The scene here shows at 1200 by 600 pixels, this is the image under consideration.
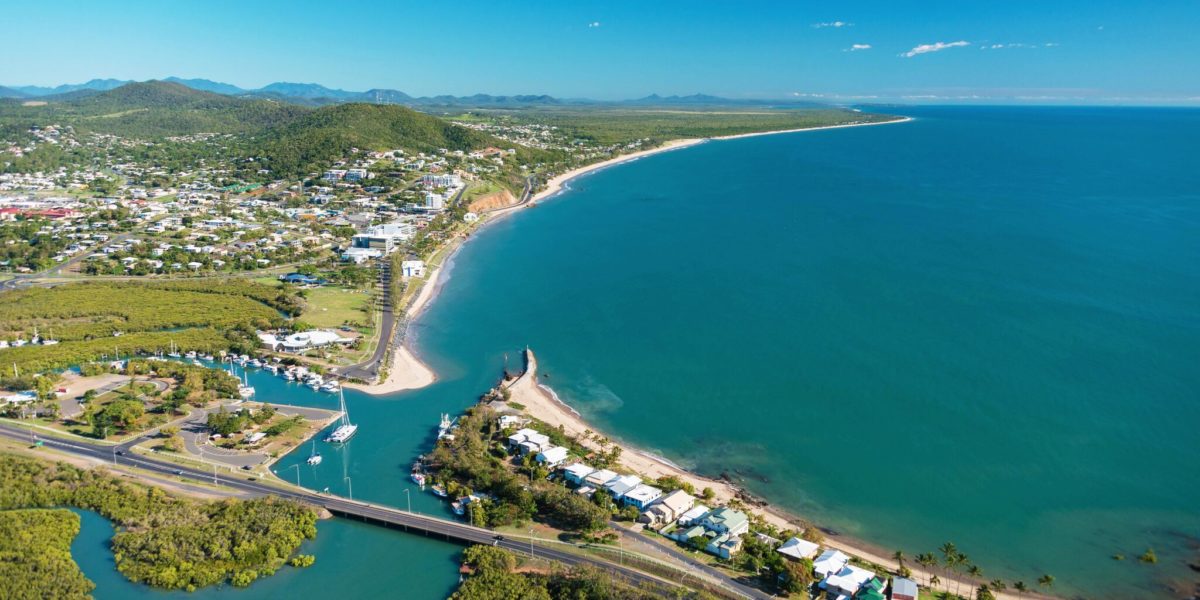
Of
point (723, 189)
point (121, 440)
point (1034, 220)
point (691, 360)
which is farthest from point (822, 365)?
point (723, 189)

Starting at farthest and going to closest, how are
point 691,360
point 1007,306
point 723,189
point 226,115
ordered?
point 226,115 < point 723,189 < point 1007,306 < point 691,360

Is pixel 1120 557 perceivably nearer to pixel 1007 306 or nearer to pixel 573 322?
pixel 1007 306

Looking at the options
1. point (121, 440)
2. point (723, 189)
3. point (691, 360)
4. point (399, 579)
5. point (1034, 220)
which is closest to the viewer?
point (399, 579)

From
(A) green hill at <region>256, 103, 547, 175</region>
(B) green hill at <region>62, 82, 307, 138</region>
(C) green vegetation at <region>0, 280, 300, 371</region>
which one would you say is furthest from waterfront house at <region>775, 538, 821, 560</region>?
(B) green hill at <region>62, 82, 307, 138</region>

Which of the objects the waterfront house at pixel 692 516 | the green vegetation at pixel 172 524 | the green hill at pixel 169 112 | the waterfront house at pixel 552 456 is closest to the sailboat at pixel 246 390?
the green vegetation at pixel 172 524

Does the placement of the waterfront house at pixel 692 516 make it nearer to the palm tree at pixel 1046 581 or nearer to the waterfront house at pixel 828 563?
the waterfront house at pixel 828 563

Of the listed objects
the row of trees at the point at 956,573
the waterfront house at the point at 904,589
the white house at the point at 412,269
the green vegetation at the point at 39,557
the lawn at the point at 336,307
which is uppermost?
the white house at the point at 412,269

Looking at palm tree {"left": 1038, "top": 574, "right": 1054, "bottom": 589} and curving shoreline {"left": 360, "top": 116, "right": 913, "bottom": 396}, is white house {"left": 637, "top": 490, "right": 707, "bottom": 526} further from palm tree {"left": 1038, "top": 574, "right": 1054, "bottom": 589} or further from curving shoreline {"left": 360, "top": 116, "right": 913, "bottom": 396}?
curving shoreline {"left": 360, "top": 116, "right": 913, "bottom": 396}
